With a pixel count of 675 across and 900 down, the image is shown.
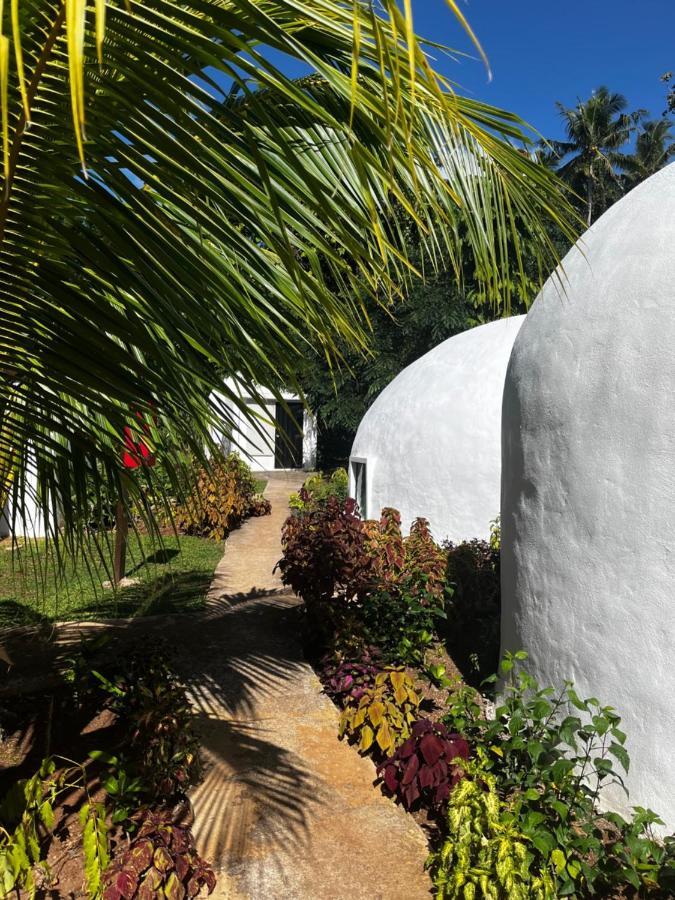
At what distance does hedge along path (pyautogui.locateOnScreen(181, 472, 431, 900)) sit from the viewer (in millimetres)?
3553

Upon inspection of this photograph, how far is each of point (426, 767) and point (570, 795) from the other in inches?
33.7

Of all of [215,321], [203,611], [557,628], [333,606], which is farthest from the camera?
[203,611]

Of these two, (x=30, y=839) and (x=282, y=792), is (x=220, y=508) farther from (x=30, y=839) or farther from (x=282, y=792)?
(x=30, y=839)

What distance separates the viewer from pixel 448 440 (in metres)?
9.93

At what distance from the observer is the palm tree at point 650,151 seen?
35.3m

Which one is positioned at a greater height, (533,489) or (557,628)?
(533,489)

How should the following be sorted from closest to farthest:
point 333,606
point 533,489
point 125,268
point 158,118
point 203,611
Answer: point 158,118, point 125,268, point 533,489, point 333,606, point 203,611

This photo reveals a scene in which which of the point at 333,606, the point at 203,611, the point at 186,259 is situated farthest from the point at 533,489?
the point at 203,611

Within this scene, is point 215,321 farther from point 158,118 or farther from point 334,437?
point 334,437

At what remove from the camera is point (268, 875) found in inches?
140

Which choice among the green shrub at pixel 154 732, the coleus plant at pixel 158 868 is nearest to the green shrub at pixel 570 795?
the coleus plant at pixel 158 868

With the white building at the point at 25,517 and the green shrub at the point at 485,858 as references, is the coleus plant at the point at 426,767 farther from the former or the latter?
the white building at the point at 25,517

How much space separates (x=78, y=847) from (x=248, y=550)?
28.6ft

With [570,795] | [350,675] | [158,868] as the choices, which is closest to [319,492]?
[350,675]
